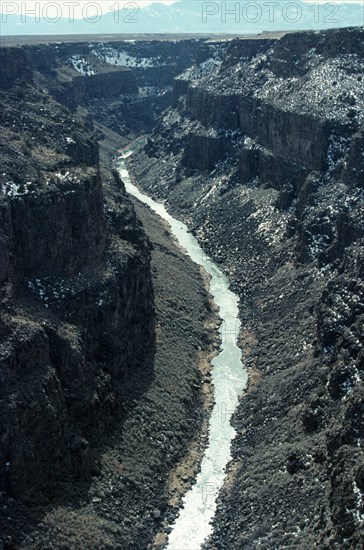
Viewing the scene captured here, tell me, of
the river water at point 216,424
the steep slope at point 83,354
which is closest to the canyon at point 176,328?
the steep slope at point 83,354

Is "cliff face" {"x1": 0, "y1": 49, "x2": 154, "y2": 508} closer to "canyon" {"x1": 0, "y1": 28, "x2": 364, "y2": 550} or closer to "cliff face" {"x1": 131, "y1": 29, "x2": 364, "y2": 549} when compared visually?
"canyon" {"x1": 0, "y1": 28, "x2": 364, "y2": 550}

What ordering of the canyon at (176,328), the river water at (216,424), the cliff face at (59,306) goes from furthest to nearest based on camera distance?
the river water at (216,424) < the cliff face at (59,306) < the canyon at (176,328)

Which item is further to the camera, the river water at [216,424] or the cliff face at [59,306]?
the river water at [216,424]

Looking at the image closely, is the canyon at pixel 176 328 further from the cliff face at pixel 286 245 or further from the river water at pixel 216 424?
the river water at pixel 216 424

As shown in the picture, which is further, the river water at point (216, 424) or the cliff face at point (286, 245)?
the river water at point (216, 424)

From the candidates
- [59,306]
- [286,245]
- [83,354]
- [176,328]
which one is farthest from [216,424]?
[286,245]

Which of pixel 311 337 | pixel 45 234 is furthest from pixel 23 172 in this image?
pixel 311 337

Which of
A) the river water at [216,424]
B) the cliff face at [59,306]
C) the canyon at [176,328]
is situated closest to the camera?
the canyon at [176,328]

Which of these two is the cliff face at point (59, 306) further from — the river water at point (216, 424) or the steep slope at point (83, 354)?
the river water at point (216, 424)

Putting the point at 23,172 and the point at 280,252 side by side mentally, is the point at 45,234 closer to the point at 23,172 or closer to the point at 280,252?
the point at 23,172
